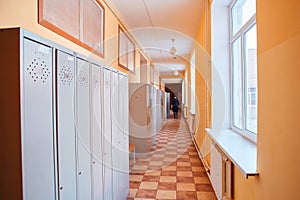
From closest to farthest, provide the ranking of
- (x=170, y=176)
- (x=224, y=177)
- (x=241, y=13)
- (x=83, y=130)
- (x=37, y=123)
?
1. (x=37, y=123)
2. (x=83, y=130)
3. (x=224, y=177)
4. (x=241, y=13)
5. (x=170, y=176)

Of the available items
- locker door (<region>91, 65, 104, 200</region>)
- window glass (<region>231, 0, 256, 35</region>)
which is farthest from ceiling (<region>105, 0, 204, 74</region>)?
locker door (<region>91, 65, 104, 200</region>)

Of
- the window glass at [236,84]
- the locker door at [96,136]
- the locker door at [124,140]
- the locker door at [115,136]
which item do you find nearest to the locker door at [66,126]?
the locker door at [96,136]

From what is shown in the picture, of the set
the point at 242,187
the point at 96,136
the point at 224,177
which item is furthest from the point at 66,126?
the point at 224,177

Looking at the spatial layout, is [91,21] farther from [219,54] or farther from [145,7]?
[219,54]

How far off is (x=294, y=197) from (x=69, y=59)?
1.53 m

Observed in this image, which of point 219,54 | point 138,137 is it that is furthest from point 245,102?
point 138,137

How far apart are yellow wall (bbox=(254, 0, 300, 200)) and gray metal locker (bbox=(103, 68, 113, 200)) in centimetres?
141

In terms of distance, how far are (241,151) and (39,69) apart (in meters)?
1.78

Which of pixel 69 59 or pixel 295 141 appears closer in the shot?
pixel 295 141

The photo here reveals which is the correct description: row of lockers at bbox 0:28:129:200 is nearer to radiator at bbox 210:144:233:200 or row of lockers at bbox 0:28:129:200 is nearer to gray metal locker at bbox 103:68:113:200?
gray metal locker at bbox 103:68:113:200

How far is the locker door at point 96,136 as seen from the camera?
197cm

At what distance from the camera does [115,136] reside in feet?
8.60

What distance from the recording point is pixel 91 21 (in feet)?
9.31

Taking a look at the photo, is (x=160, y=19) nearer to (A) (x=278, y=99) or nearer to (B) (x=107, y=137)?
(B) (x=107, y=137)
